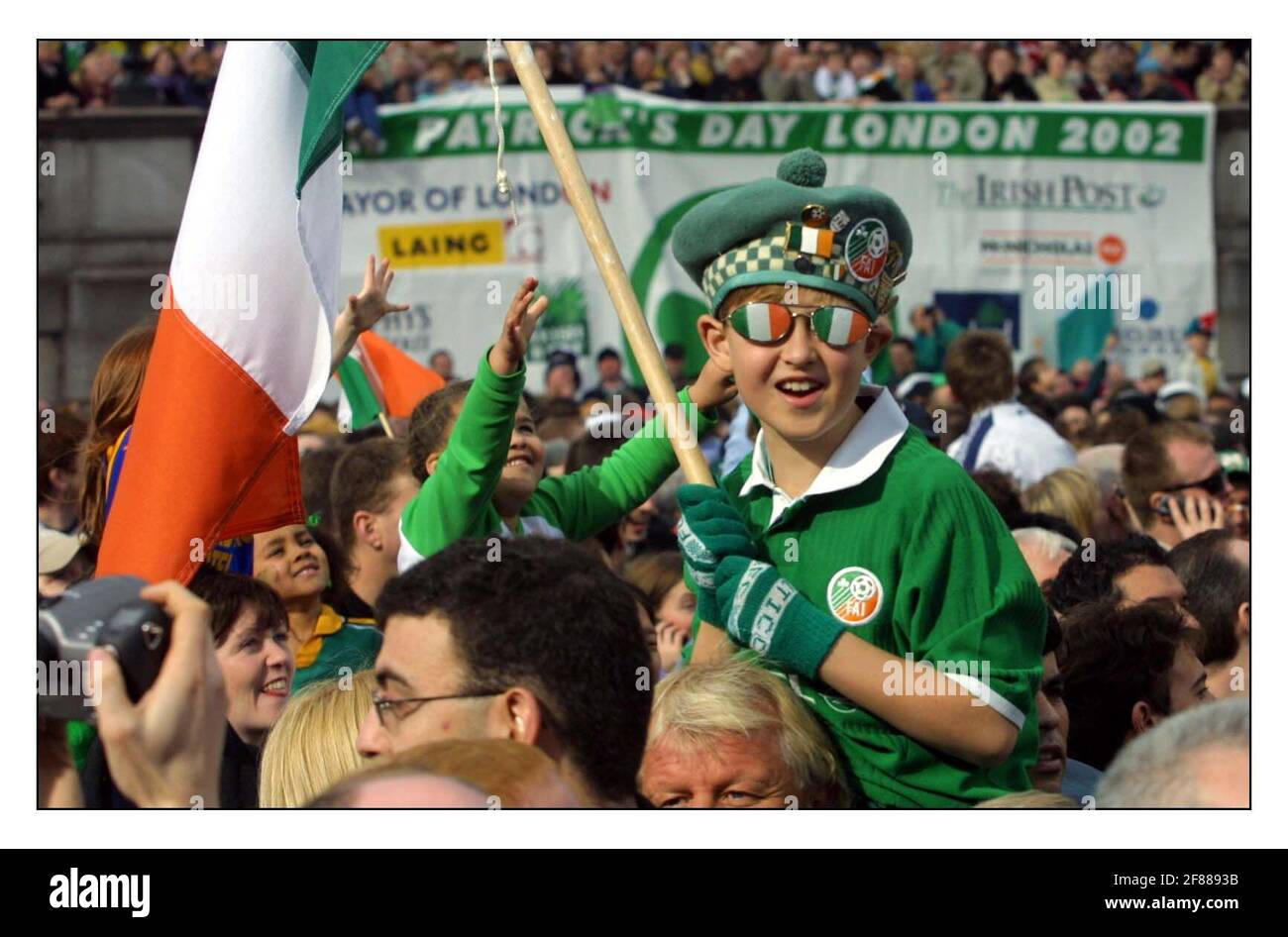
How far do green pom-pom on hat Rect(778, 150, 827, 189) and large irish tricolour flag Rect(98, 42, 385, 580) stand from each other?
3.91ft

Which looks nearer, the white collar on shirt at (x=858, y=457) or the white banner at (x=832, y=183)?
the white collar on shirt at (x=858, y=457)

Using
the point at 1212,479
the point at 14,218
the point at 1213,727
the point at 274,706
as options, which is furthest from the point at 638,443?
the point at 1212,479

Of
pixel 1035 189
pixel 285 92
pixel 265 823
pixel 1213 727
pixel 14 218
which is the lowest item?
pixel 265 823

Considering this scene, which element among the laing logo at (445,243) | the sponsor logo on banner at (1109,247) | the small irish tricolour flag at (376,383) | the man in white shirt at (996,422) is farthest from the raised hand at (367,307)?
the sponsor logo on banner at (1109,247)

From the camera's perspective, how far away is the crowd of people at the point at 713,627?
2.62 metres

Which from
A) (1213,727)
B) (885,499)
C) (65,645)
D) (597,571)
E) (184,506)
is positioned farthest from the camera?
(184,506)

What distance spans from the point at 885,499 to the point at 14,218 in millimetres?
1762

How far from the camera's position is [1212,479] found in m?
6.91

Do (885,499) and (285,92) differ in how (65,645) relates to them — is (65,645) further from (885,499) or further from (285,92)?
(285,92)

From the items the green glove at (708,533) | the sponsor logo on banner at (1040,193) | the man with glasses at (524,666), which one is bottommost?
the man with glasses at (524,666)

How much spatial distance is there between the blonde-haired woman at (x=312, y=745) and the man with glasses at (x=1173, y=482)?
392 centimetres

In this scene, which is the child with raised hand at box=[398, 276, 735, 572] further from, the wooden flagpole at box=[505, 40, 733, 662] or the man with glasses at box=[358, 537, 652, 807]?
the man with glasses at box=[358, 537, 652, 807]

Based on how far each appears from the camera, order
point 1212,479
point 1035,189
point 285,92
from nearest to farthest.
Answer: point 285,92 → point 1212,479 → point 1035,189
